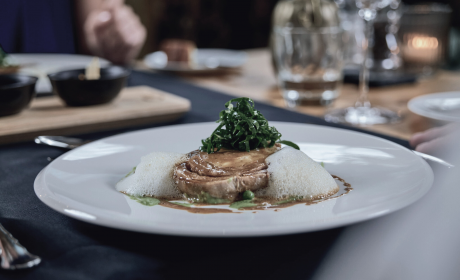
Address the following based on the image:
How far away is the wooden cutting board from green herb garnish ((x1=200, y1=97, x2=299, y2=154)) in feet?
2.20

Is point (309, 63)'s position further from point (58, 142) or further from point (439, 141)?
point (58, 142)

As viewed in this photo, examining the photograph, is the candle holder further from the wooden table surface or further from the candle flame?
the wooden table surface

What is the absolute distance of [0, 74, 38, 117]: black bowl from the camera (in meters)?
1.42

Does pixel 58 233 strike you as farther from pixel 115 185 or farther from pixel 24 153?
pixel 24 153

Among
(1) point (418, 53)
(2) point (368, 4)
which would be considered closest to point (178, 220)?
(2) point (368, 4)

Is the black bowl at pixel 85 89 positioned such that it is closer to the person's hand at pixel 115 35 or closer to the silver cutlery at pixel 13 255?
the silver cutlery at pixel 13 255

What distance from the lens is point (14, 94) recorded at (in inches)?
56.6

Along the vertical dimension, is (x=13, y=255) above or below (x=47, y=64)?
below

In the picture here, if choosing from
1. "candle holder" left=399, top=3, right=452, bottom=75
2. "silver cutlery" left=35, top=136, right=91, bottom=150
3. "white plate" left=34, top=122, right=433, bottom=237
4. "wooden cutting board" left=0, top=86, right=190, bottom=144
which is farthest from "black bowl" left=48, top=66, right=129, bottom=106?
"candle holder" left=399, top=3, right=452, bottom=75

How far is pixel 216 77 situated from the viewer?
8.78 ft

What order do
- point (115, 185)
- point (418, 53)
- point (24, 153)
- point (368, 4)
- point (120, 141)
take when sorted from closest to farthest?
1. point (115, 185)
2. point (120, 141)
3. point (24, 153)
4. point (368, 4)
5. point (418, 53)

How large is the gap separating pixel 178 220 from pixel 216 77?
6.94 ft

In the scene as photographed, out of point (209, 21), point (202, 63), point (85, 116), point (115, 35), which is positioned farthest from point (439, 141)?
point (209, 21)

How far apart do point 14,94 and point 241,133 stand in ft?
3.07
